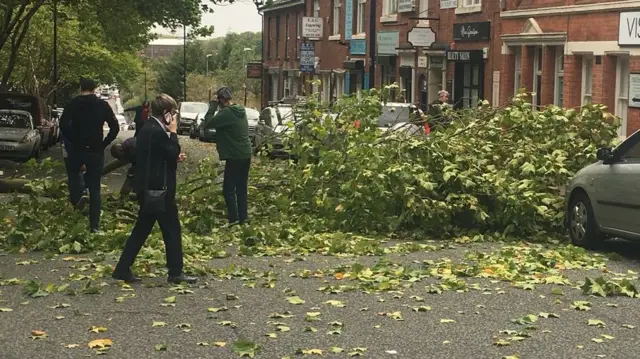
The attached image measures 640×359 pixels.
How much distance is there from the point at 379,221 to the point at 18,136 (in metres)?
18.2

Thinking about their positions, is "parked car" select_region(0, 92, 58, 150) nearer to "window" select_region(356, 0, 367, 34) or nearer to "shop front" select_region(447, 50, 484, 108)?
"shop front" select_region(447, 50, 484, 108)

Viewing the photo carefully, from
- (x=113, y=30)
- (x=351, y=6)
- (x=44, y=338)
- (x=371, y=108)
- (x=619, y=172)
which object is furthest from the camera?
(x=351, y=6)

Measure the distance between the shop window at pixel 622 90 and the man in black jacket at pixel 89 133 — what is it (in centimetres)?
1553

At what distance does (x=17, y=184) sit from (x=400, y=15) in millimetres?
28081

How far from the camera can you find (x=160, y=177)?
31.6ft

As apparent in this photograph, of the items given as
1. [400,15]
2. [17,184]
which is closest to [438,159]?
[17,184]

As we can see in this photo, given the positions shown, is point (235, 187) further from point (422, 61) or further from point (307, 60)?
point (307, 60)

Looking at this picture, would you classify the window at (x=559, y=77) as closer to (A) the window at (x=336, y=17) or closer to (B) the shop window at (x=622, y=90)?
(B) the shop window at (x=622, y=90)

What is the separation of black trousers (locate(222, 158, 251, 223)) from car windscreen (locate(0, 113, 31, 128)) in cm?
1859

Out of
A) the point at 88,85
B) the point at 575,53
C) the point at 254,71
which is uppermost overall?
the point at 575,53

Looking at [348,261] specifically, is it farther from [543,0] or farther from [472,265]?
[543,0]

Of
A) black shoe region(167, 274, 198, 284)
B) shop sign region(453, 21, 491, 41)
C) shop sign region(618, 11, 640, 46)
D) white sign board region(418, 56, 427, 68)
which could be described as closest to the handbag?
black shoe region(167, 274, 198, 284)

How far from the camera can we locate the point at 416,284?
9.84 metres

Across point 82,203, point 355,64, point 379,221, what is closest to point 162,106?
point 82,203
